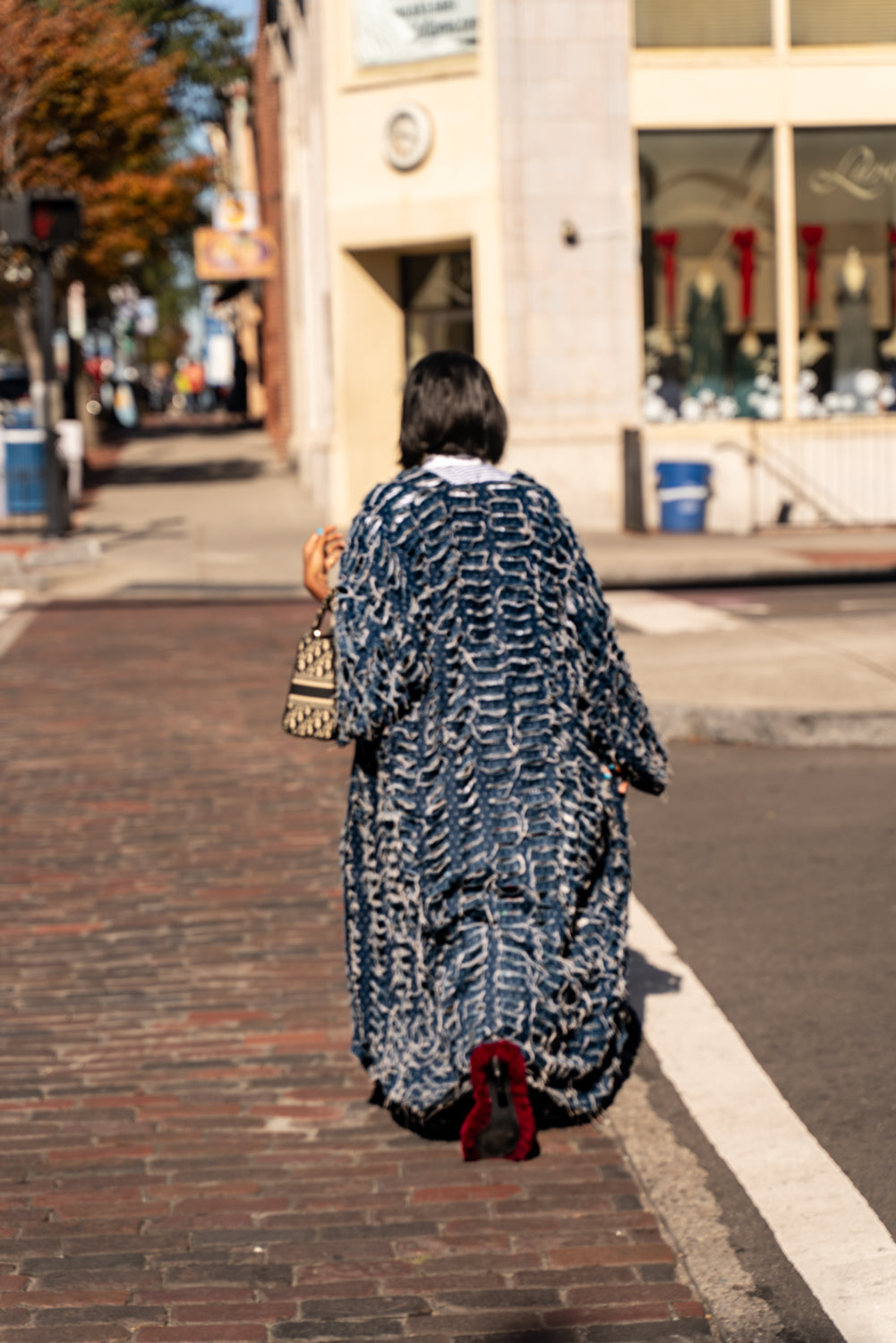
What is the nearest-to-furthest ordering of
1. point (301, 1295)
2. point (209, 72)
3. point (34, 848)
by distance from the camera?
point (301, 1295) < point (34, 848) < point (209, 72)

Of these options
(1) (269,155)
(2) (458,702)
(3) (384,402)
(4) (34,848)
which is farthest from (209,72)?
(2) (458,702)

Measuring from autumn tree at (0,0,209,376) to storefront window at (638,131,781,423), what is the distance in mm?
6981

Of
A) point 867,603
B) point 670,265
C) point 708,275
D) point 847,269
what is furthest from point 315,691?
point 847,269

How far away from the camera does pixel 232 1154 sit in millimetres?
4117

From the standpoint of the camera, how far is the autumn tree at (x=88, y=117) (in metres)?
22.3

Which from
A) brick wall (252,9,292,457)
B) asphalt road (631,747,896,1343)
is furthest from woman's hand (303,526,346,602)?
brick wall (252,9,292,457)

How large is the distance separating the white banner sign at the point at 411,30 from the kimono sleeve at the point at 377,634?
1782cm

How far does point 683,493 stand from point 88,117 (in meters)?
9.53

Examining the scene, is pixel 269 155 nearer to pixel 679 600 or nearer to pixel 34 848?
pixel 679 600

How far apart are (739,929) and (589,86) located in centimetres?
1623

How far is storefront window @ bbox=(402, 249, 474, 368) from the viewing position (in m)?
22.5

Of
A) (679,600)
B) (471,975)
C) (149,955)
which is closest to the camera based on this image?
(471,975)

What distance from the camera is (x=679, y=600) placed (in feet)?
48.6

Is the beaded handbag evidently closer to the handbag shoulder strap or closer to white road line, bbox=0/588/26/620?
the handbag shoulder strap
